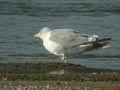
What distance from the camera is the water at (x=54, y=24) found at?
20.2 m

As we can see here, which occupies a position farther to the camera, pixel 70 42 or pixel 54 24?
pixel 54 24

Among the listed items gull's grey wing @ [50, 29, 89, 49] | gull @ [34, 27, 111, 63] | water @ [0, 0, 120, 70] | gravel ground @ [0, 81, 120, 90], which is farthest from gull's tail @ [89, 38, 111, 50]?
gravel ground @ [0, 81, 120, 90]

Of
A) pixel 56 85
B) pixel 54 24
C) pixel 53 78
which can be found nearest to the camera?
pixel 56 85

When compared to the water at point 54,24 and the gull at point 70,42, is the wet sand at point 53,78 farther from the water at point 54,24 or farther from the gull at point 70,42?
the water at point 54,24

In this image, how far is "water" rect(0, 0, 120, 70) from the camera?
20156 mm

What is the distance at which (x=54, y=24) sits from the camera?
93.3 ft

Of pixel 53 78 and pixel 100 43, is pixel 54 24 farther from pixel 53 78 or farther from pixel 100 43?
pixel 53 78

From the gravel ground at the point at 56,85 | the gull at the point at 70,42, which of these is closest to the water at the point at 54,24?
the gull at the point at 70,42

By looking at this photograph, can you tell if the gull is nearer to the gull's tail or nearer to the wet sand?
the gull's tail

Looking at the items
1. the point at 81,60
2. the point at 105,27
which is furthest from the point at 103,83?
the point at 105,27

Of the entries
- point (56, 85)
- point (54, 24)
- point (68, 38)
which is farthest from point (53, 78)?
point (54, 24)

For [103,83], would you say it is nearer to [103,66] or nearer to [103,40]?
[103,40]

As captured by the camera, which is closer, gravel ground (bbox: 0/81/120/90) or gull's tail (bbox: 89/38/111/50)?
gravel ground (bbox: 0/81/120/90)

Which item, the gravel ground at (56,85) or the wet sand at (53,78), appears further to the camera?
the wet sand at (53,78)
